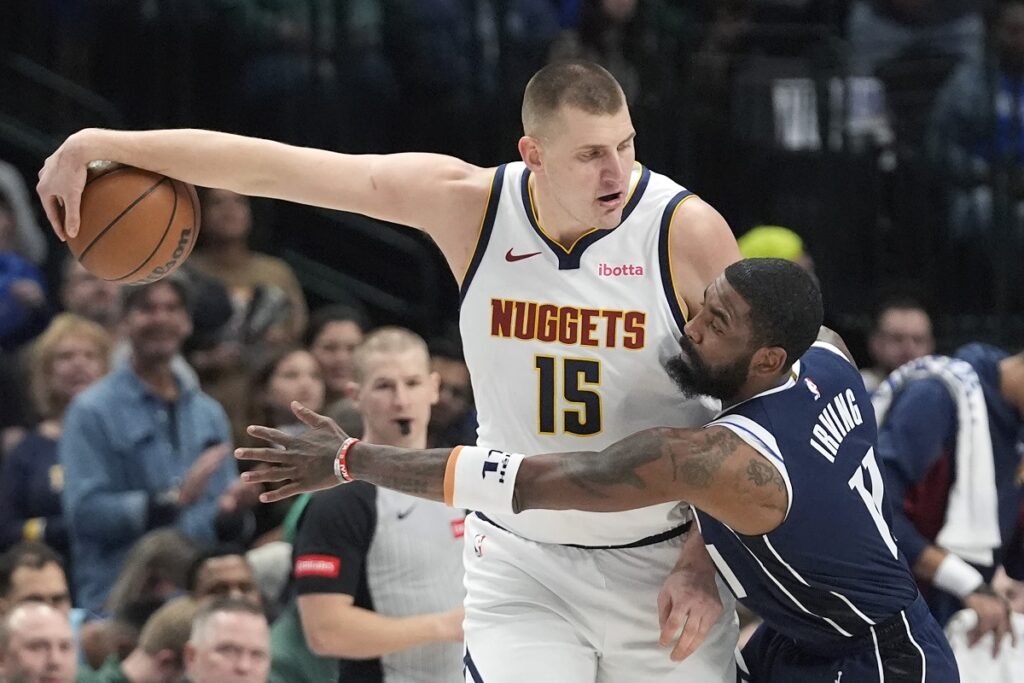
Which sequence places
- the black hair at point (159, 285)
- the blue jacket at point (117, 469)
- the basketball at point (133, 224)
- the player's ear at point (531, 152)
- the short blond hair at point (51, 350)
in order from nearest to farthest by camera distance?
the player's ear at point (531, 152)
the basketball at point (133, 224)
the blue jacket at point (117, 469)
the black hair at point (159, 285)
the short blond hair at point (51, 350)

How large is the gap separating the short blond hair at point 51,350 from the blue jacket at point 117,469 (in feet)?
2.22

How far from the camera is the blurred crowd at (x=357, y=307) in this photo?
6.23 meters

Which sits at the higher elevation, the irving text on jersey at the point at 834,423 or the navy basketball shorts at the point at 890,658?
the irving text on jersey at the point at 834,423

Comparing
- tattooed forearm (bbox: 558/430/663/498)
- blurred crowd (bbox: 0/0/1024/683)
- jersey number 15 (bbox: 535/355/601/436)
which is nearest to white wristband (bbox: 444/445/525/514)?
tattooed forearm (bbox: 558/430/663/498)

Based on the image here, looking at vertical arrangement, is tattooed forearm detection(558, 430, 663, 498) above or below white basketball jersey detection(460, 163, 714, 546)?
below

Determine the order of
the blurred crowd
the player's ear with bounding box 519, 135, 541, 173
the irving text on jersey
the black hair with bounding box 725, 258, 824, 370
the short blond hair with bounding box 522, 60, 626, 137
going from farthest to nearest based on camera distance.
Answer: the blurred crowd
the player's ear with bounding box 519, 135, 541, 173
the short blond hair with bounding box 522, 60, 626, 137
the irving text on jersey
the black hair with bounding box 725, 258, 824, 370

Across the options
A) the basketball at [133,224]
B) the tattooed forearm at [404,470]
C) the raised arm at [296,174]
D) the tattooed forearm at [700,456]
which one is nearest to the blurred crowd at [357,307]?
the basketball at [133,224]

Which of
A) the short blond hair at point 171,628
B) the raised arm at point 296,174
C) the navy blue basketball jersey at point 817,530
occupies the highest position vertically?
the raised arm at point 296,174

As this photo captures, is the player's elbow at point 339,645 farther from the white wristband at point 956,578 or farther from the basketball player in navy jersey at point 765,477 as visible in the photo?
the white wristband at point 956,578

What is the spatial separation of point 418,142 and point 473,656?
247 inches

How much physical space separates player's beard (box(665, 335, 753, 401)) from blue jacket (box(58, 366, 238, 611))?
3399mm

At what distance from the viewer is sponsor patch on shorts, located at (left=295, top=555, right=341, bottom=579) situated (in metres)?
5.87

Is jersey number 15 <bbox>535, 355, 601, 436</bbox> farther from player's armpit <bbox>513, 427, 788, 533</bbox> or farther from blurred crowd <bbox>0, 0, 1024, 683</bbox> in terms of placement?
blurred crowd <bbox>0, 0, 1024, 683</bbox>

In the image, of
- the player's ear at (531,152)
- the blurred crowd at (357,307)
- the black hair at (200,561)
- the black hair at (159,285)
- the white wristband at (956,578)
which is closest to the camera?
the player's ear at (531,152)
